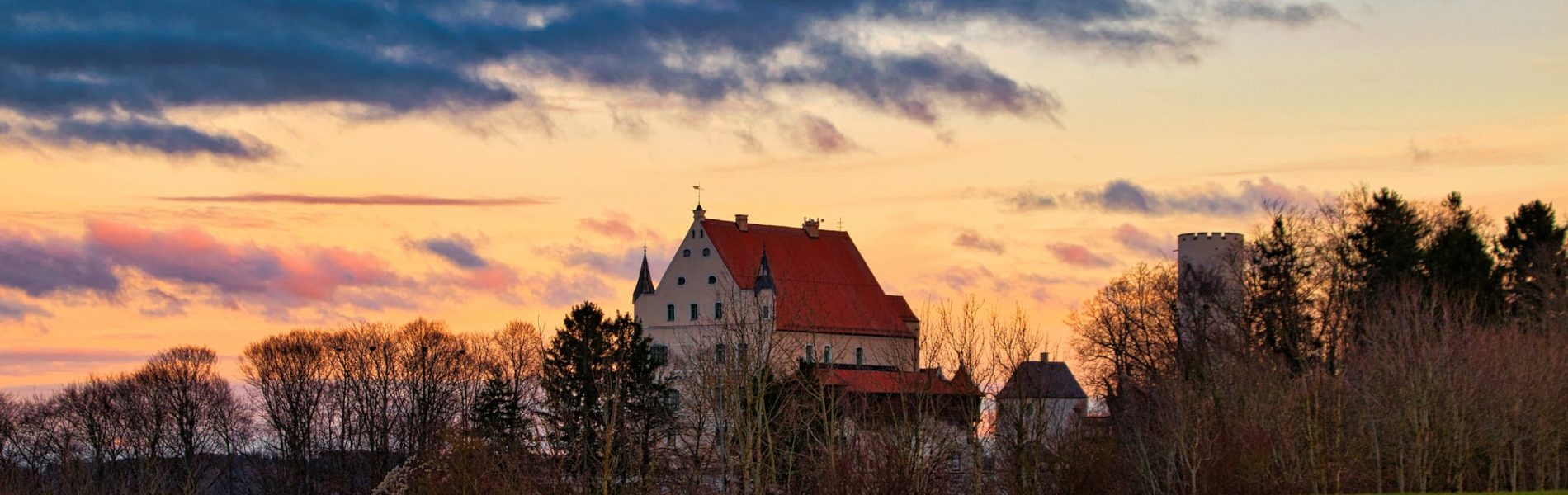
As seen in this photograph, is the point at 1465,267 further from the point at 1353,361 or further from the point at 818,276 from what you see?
the point at 818,276

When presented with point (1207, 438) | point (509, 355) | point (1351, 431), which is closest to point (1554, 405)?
Answer: point (1351, 431)

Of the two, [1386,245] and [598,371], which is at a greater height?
[1386,245]

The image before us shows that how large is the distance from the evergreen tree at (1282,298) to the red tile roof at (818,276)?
29772 millimetres

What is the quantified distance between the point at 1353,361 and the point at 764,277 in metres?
47.0

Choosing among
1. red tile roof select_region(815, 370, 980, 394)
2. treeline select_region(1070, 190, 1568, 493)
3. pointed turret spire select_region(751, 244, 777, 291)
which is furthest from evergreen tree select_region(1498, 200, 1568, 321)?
pointed turret spire select_region(751, 244, 777, 291)

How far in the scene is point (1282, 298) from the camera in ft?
241

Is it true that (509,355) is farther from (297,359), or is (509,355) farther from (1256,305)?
(1256,305)

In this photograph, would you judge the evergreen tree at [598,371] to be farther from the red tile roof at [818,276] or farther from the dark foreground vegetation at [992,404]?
the red tile roof at [818,276]

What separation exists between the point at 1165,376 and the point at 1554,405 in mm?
15421

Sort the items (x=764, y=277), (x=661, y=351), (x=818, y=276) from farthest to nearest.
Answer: (x=818, y=276), (x=764, y=277), (x=661, y=351)

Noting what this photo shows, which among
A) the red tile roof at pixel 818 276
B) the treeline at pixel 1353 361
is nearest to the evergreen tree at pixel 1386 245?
the treeline at pixel 1353 361

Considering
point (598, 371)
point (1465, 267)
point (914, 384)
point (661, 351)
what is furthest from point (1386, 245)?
point (661, 351)

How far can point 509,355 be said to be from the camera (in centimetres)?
10388

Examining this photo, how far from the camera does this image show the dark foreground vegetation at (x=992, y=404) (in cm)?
5653
